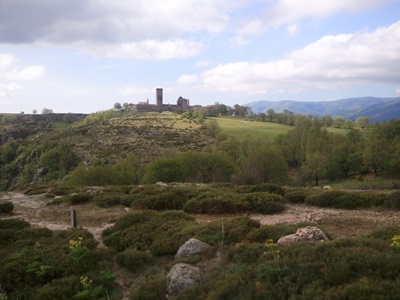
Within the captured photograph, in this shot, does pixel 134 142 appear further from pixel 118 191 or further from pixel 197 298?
pixel 197 298

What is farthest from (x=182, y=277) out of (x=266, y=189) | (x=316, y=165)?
(x=316, y=165)

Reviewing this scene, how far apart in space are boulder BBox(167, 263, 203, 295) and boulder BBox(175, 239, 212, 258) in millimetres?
1252

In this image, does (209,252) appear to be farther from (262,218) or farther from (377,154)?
(377,154)

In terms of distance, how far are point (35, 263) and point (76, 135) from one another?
94.9 m

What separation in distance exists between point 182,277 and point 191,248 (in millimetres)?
1903

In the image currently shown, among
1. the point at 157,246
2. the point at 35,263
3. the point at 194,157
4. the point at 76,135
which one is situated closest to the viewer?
the point at 35,263

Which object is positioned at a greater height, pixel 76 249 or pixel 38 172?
pixel 76 249

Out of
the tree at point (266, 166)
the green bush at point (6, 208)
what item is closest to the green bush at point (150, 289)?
the green bush at point (6, 208)

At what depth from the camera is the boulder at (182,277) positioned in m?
8.66

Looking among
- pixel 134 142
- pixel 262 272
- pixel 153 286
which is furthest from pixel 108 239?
pixel 134 142

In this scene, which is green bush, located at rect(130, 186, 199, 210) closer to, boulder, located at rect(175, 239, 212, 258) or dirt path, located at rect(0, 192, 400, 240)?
dirt path, located at rect(0, 192, 400, 240)

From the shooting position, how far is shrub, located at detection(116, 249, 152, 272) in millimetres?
11164

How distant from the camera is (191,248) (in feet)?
35.1

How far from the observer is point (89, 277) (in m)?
10.4
